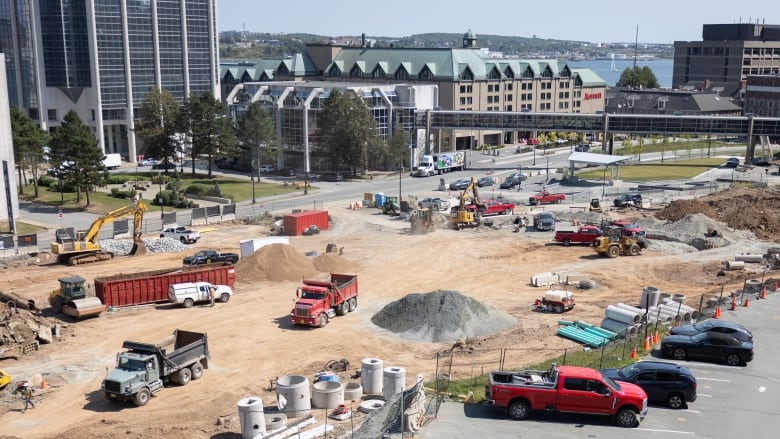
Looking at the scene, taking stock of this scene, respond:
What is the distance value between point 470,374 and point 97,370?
17448mm

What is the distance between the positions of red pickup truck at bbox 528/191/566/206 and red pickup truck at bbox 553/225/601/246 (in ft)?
62.6

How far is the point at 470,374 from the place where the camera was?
35281 mm

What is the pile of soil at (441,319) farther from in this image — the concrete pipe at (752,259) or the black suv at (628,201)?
the black suv at (628,201)

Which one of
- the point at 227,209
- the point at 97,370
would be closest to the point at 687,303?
the point at 97,370

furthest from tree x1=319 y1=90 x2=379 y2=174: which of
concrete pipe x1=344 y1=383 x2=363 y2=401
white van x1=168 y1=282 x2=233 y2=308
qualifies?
concrete pipe x1=344 y1=383 x2=363 y2=401

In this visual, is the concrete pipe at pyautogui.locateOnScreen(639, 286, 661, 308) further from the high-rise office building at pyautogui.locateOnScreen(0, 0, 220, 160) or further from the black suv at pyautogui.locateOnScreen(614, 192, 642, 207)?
the high-rise office building at pyautogui.locateOnScreen(0, 0, 220, 160)

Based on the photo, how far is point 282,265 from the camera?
179 ft

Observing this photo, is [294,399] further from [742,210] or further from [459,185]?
[459,185]

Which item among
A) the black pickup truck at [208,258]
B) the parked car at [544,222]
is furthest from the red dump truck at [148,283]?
the parked car at [544,222]

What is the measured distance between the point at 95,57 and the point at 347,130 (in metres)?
40.3

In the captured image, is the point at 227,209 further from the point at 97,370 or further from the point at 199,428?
the point at 199,428

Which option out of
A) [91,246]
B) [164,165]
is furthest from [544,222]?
[164,165]

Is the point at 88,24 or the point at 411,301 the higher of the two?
the point at 88,24

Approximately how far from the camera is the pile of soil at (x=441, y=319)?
1624 inches
